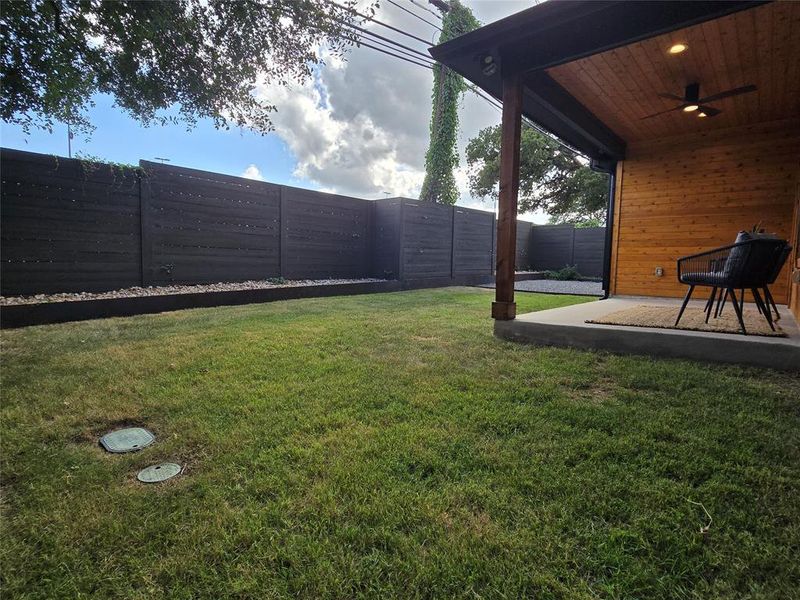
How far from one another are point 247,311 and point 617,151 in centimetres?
590

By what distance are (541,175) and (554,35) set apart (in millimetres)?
10719

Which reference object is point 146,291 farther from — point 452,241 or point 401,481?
point 452,241

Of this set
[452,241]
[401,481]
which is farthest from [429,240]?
[401,481]

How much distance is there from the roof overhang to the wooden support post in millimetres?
187

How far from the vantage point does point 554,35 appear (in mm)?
3080

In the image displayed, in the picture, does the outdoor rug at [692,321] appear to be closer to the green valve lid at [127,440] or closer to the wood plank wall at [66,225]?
the green valve lid at [127,440]

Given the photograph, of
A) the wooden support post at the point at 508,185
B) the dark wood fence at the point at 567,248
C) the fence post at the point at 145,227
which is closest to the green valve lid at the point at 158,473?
the wooden support post at the point at 508,185

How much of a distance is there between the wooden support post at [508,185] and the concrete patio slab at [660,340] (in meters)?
0.29

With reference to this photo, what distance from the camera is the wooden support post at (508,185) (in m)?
3.44

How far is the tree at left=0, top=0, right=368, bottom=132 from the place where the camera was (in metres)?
2.48

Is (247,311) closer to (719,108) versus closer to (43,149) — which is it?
(43,149)

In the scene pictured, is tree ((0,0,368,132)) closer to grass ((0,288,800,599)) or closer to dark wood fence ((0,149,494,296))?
dark wood fence ((0,149,494,296))

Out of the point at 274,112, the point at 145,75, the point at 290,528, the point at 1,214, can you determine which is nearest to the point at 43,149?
the point at 1,214

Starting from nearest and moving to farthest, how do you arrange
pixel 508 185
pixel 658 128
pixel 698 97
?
pixel 508 185
pixel 698 97
pixel 658 128
